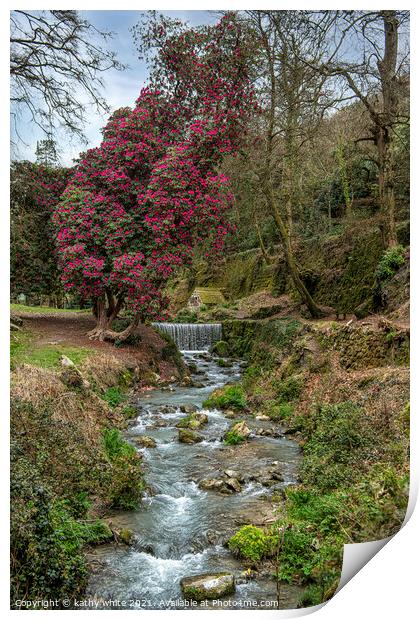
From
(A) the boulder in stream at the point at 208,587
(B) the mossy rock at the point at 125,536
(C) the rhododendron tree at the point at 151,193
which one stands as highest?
(C) the rhododendron tree at the point at 151,193

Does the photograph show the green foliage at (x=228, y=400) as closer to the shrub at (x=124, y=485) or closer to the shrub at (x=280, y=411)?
the shrub at (x=280, y=411)

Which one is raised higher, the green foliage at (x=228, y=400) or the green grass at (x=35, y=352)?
the green grass at (x=35, y=352)

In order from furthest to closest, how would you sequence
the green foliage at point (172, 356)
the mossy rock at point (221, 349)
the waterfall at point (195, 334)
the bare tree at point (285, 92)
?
the waterfall at point (195, 334) → the mossy rock at point (221, 349) → the green foliage at point (172, 356) → the bare tree at point (285, 92)

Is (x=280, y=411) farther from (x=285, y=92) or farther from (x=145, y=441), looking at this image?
(x=285, y=92)

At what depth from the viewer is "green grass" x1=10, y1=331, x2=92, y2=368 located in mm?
6519

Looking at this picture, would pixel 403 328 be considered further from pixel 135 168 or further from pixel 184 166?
pixel 135 168

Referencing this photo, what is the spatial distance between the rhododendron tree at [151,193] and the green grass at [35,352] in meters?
Answer: 1.81

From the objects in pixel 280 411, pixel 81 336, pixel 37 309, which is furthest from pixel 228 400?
pixel 37 309

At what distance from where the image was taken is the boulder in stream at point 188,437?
7.04m

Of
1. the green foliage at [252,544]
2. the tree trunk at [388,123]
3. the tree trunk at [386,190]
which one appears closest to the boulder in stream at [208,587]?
the green foliage at [252,544]

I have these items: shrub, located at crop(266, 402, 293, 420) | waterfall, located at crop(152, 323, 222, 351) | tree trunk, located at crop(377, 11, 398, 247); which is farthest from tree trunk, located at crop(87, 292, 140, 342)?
tree trunk, located at crop(377, 11, 398, 247)

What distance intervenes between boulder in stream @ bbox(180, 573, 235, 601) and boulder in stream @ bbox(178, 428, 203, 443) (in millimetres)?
3323

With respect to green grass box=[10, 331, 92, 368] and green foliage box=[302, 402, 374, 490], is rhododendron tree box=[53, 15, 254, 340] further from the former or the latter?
green foliage box=[302, 402, 374, 490]

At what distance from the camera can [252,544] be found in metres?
4.09
